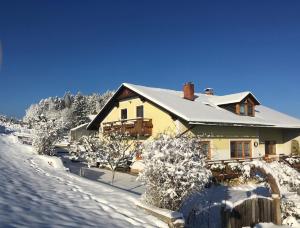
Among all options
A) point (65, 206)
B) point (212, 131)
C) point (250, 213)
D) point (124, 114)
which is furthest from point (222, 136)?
point (65, 206)

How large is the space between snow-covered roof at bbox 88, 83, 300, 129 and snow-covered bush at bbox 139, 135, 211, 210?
39.2 feet

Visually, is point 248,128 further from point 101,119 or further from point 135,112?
point 101,119

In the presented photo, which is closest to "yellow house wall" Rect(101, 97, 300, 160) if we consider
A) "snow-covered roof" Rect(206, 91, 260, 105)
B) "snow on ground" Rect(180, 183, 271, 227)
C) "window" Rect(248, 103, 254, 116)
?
"window" Rect(248, 103, 254, 116)

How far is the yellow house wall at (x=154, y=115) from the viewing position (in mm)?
23141

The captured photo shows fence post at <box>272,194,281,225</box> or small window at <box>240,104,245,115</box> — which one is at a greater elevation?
small window at <box>240,104,245,115</box>

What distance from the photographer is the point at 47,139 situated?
2383 centimetres

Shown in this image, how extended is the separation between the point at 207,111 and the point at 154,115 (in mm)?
4050

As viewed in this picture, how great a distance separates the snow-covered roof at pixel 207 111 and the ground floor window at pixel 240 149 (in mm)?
2037

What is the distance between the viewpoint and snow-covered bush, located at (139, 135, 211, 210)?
9.02m

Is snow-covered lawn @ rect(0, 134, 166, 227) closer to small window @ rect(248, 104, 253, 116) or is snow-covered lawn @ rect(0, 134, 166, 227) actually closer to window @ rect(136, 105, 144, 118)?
window @ rect(136, 105, 144, 118)

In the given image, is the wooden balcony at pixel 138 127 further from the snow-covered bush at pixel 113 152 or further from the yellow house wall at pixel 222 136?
the yellow house wall at pixel 222 136

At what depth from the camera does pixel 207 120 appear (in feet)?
73.5

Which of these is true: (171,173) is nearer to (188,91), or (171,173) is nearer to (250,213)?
(250,213)

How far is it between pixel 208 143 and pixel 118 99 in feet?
31.0
